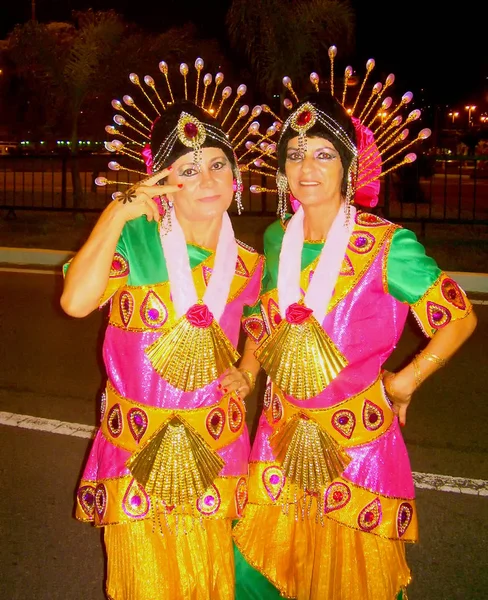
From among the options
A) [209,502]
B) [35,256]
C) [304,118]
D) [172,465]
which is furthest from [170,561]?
[35,256]

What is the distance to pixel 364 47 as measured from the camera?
20.1 m

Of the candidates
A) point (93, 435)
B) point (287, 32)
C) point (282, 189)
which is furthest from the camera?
point (287, 32)

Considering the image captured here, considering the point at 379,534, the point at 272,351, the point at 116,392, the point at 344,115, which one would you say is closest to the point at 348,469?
the point at 379,534

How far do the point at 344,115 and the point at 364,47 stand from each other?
1895 cm

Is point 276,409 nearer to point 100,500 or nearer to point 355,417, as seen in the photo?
point 355,417

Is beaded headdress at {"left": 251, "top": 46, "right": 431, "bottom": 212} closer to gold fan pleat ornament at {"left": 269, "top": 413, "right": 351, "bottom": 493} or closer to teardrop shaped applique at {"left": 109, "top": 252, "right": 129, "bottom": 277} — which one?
teardrop shaped applique at {"left": 109, "top": 252, "right": 129, "bottom": 277}

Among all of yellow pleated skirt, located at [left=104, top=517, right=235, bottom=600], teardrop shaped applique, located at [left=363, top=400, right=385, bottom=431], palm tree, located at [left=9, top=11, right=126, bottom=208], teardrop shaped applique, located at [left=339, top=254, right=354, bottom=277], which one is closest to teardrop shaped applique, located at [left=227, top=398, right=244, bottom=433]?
yellow pleated skirt, located at [left=104, top=517, right=235, bottom=600]

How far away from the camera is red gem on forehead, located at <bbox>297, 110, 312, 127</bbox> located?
2.44m

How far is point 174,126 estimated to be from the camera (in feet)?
Result: 7.86

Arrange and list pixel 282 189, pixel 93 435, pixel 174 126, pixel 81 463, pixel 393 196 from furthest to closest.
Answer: pixel 393 196 < pixel 93 435 < pixel 81 463 < pixel 282 189 < pixel 174 126

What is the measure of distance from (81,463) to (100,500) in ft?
5.93

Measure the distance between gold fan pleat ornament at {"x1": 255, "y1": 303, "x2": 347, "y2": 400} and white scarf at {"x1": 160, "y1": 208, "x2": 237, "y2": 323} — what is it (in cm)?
23

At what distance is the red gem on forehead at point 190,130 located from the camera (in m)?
2.38

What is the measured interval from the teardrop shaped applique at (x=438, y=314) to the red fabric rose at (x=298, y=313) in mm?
384
